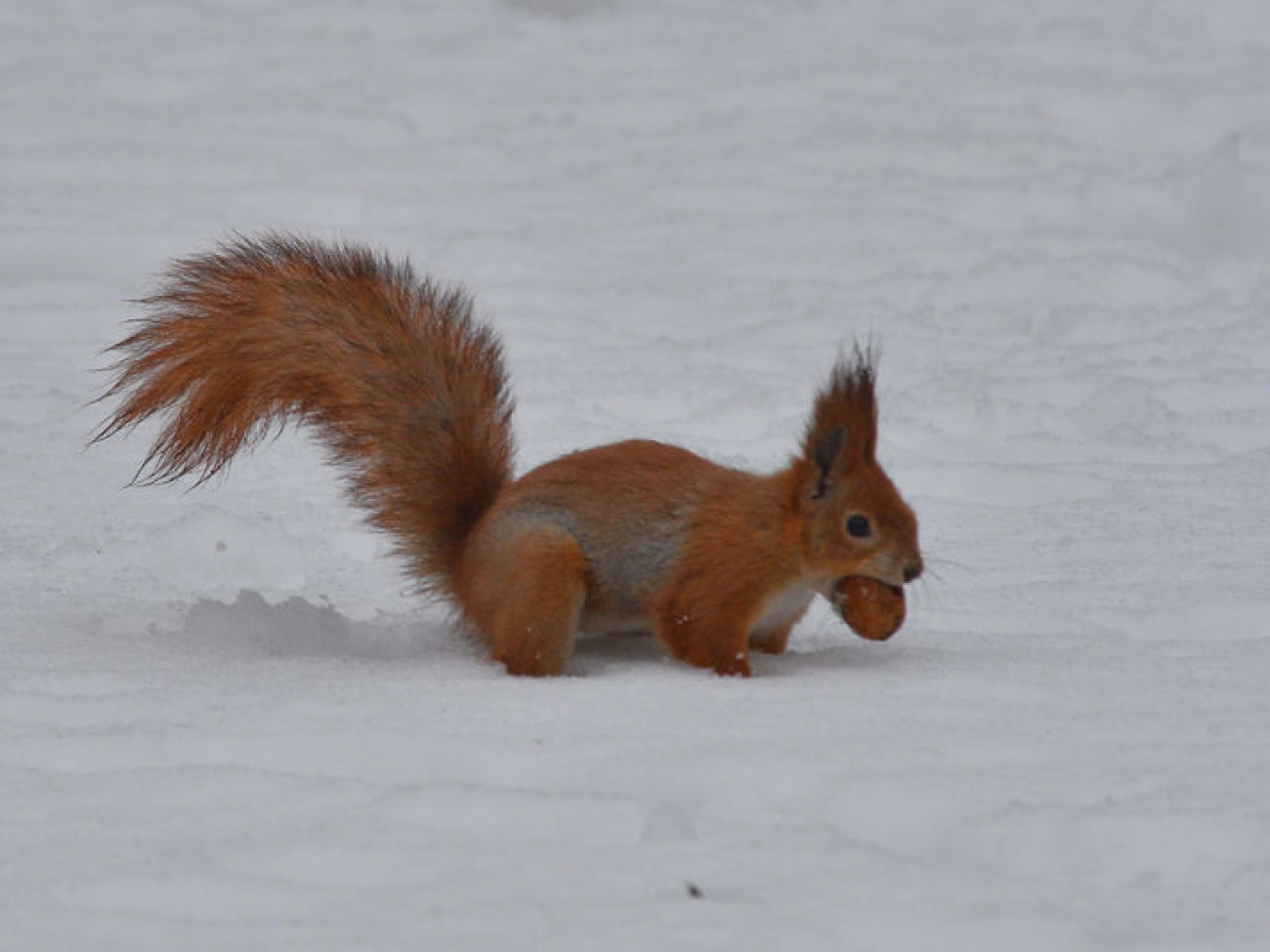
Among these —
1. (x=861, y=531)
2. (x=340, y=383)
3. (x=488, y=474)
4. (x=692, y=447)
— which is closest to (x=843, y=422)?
(x=861, y=531)

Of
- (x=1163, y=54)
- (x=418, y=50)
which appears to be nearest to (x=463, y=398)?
(x=418, y=50)

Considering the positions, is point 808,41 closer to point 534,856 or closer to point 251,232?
point 251,232

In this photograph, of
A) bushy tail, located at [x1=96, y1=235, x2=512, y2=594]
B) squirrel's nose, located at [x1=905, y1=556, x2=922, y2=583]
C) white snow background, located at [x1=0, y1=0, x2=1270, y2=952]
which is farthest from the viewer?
bushy tail, located at [x1=96, y1=235, x2=512, y2=594]

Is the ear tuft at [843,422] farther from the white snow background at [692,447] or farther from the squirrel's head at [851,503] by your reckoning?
the white snow background at [692,447]

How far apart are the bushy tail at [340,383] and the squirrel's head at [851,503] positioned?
72 centimetres

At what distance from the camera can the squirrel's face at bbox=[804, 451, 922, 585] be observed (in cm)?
351

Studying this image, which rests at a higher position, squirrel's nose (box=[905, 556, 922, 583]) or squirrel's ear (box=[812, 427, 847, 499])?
squirrel's ear (box=[812, 427, 847, 499])

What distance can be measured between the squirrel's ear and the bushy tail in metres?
0.71

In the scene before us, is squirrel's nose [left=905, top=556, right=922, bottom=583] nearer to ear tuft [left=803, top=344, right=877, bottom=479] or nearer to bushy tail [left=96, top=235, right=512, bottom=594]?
ear tuft [left=803, top=344, right=877, bottom=479]

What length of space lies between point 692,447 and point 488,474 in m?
1.46

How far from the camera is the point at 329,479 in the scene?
506 cm

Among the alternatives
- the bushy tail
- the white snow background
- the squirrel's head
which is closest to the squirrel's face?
the squirrel's head

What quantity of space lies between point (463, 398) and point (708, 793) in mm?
1344

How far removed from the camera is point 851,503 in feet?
11.6
